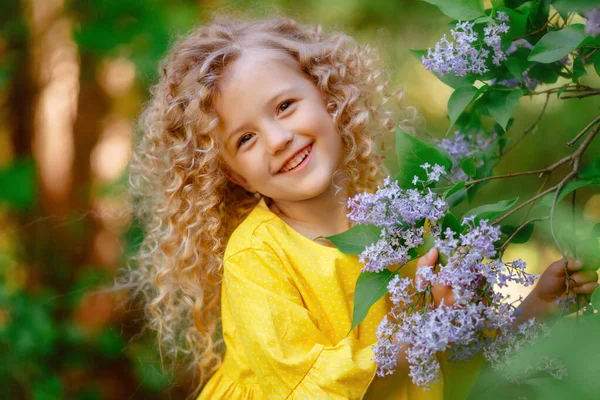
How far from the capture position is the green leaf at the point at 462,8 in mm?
1065

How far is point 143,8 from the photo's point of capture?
2.81m

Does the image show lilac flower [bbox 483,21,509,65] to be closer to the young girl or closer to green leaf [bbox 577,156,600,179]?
green leaf [bbox 577,156,600,179]

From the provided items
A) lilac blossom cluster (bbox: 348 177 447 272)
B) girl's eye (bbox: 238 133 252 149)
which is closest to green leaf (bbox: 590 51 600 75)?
lilac blossom cluster (bbox: 348 177 447 272)

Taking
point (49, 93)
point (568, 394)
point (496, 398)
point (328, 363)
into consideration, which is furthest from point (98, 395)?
point (568, 394)

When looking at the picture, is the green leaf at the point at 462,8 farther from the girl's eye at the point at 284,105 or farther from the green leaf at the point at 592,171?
the girl's eye at the point at 284,105

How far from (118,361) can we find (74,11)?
5.28 ft

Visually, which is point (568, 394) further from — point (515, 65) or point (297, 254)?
point (297, 254)

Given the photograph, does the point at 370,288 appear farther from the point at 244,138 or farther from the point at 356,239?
the point at 244,138

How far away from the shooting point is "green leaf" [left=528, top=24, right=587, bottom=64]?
0.96m

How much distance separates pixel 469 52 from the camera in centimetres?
107

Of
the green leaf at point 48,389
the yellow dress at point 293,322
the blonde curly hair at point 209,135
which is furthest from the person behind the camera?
the green leaf at point 48,389

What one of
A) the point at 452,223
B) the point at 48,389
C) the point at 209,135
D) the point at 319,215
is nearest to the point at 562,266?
the point at 452,223

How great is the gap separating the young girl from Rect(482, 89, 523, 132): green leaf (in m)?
0.35

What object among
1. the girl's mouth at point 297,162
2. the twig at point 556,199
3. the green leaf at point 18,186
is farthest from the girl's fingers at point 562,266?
the green leaf at point 18,186
